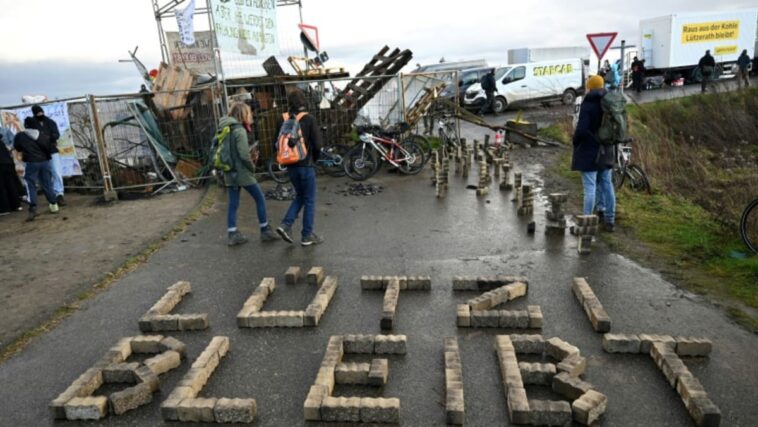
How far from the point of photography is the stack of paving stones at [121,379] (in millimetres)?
3414

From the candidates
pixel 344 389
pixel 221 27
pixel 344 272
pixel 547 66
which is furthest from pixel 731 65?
pixel 344 389

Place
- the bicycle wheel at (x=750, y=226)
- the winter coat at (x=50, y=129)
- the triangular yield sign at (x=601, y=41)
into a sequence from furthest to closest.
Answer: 1. the triangular yield sign at (x=601, y=41)
2. the winter coat at (x=50, y=129)
3. the bicycle wheel at (x=750, y=226)

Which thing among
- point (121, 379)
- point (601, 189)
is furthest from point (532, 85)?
point (121, 379)

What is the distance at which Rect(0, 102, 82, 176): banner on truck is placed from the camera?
10773mm

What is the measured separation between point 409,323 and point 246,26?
879 centimetres

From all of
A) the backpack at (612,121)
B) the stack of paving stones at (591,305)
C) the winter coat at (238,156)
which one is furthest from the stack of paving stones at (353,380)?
the backpack at (612,121)

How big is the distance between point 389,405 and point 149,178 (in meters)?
9.53

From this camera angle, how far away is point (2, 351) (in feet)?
14.5

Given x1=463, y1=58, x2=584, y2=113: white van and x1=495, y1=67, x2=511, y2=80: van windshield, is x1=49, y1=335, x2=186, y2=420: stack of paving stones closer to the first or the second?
x1=463, y1=58, x2=584, y2=113: white van

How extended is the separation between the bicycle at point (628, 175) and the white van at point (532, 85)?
14.8 metres

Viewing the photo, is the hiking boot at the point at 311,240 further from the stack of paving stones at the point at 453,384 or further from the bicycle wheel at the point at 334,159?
the bicycle wheel at the point at 334,159

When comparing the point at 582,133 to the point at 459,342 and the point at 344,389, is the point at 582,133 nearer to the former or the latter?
the point at 459,342

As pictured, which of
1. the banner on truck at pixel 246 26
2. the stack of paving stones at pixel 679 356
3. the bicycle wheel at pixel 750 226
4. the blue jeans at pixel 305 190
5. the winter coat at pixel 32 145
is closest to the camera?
the stack of paving stones at pixel 679 356

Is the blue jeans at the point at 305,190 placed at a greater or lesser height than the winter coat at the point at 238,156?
lesser
